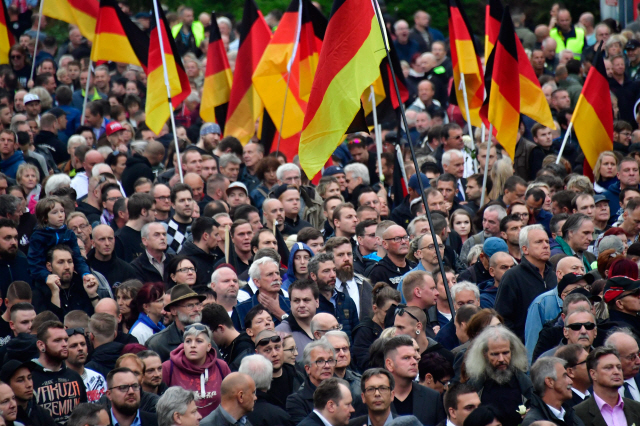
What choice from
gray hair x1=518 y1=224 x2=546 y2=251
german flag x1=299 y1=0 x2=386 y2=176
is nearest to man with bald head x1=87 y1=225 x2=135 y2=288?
german flag x1=299 y1=0 x2=386 y2=176

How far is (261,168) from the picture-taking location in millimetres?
13734

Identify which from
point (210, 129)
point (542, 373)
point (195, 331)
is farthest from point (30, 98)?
point (542, 373)

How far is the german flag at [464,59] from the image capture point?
14655mm

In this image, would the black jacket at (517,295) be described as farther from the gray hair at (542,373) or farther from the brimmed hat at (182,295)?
the brimmed hat at (182,295)

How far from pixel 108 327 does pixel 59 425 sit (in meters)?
1.13

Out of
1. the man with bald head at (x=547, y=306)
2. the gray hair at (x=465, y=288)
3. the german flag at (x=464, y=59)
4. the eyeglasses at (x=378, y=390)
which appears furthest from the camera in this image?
the german flag at (x=464, y=59)

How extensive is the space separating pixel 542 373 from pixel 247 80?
8.61 metres

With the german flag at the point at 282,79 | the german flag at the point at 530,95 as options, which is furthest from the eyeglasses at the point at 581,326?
the german flag at the point at 282,79

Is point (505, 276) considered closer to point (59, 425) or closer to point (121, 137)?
point (59, 425)

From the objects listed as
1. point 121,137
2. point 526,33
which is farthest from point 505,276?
point 526,33

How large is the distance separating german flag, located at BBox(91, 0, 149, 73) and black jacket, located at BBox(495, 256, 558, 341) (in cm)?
741

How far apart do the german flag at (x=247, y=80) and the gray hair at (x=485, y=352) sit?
7.99m

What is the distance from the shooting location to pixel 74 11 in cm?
1559

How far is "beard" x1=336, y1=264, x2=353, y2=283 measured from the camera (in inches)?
398
